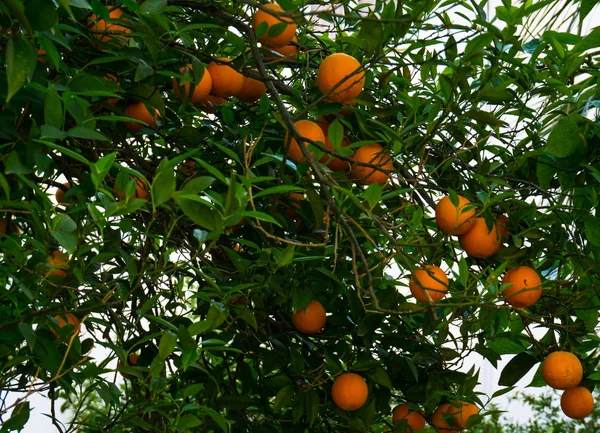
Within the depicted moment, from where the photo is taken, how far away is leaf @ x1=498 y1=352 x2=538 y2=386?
46.1 inches

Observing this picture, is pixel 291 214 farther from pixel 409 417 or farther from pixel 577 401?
pixel 577 401

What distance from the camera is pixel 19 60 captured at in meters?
0.57

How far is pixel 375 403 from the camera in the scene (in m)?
1.13

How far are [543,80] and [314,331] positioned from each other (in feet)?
1.63

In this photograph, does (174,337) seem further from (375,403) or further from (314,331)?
(375,403)

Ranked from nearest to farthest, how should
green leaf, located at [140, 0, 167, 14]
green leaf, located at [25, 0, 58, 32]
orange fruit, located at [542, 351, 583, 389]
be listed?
green leaf, located at [25, 0, 58, 32] < green leaf, located at [140, 0, 167, 14] < orange fruit, located at [542, 351, 583, 389]

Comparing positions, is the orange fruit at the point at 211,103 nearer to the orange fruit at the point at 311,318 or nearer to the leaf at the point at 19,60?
the orange fruit at the point at 311,318

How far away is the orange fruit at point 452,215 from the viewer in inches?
36.2

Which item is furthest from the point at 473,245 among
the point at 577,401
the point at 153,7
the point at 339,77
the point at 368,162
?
the point at 153,7

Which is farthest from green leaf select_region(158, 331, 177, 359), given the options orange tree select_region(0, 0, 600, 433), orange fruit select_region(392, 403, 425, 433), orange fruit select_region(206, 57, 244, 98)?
orange fruit select_region(392, 403, 425, 433)

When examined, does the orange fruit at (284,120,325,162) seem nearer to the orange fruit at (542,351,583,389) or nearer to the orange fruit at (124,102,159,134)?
the orange fruit at (124,102,159,134)

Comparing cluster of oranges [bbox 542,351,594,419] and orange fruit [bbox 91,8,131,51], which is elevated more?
orange fruit [bbox 91,8,131,51]

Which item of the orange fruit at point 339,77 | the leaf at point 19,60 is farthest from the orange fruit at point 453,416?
the leaf at point 19,60

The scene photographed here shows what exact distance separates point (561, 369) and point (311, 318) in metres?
0.35
